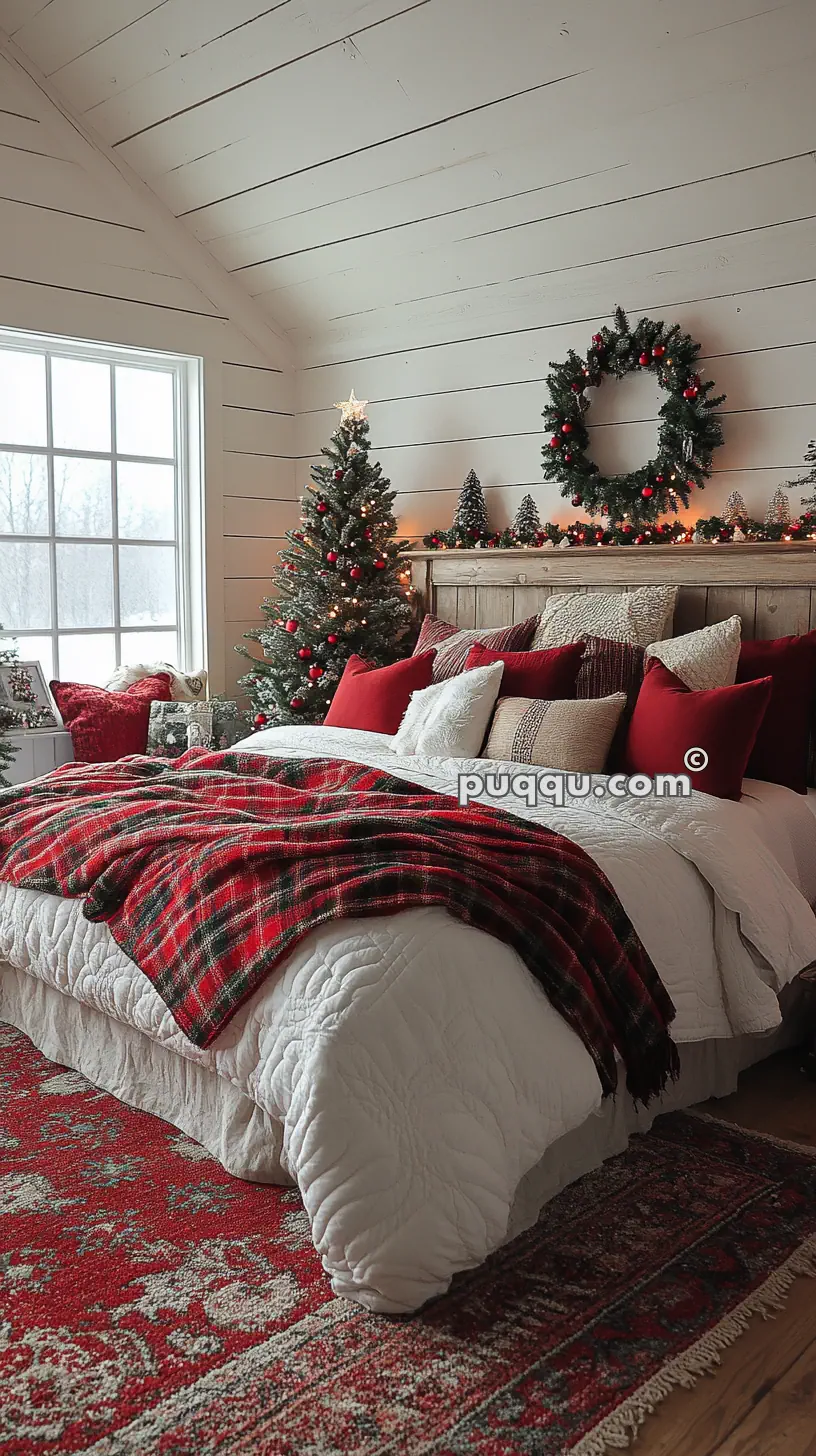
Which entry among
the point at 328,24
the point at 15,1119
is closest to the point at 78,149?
the point at 328,24

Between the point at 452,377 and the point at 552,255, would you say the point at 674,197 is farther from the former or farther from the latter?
the point at 452,377

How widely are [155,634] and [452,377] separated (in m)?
1.70

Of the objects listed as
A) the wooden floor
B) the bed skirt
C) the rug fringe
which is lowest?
the wooden floor

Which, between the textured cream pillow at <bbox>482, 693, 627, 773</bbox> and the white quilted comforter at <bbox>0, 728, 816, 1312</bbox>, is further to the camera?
the textured cream pillow at <bbox>482, 693, 627, 773</bbox>

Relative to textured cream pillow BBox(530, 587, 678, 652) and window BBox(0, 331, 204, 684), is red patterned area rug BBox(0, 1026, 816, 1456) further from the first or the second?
window BBox(0, 331, 204, 684)

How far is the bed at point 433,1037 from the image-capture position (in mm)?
1841

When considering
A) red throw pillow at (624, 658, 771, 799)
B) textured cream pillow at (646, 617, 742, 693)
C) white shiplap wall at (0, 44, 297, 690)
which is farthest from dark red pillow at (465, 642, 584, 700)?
white shiplap wall at (0, 44, 297, 690)

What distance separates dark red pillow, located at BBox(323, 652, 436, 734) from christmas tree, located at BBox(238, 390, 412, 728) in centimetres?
58

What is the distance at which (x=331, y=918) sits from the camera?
206 cm

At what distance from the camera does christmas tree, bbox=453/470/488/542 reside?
4.58 m

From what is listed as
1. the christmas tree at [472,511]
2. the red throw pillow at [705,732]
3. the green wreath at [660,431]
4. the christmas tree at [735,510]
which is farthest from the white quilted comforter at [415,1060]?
the christmas tree at [472,511]

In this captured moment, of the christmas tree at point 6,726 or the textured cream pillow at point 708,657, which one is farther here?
the christmas tree at point 6,726

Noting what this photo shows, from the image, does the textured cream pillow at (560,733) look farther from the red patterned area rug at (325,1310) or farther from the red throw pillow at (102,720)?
the red throw pillow at (102,720)

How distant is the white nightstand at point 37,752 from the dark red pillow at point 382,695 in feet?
3.82
